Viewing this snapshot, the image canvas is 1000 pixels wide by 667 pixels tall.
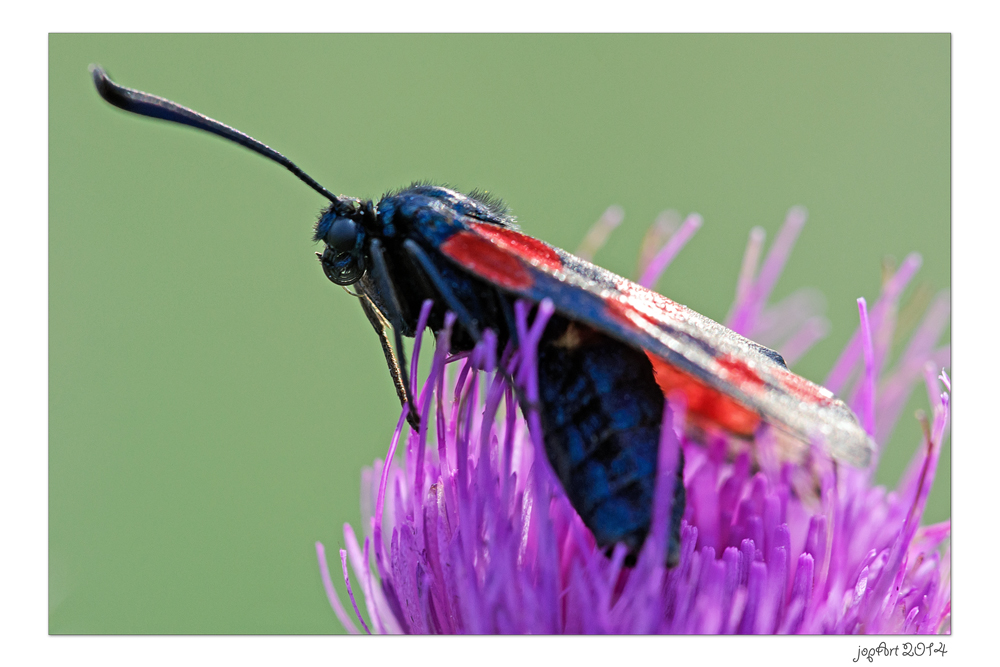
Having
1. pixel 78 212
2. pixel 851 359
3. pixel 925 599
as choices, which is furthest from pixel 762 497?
pixel 78 212

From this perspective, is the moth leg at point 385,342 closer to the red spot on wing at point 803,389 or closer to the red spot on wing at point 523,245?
the red spot on wing at point 523,245

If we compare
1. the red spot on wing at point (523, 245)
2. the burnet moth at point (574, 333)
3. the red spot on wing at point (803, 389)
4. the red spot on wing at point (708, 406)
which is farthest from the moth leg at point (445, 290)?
the red spot on wing at point (803, 389)

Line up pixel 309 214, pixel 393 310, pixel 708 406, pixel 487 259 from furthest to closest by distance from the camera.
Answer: pixel 309 214 → pixel 708 406 → pixel 393 310 → pixel 487 259

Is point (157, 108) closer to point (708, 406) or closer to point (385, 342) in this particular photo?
point (385, 342)

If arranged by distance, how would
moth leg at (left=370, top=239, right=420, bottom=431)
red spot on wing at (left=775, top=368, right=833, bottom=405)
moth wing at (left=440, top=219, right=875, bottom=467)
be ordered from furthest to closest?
moth leg at (left=370, top=239, right=420, bottom=431) → red spot on wing at (left=775, top=368, right=833, bottom=405) → moth wing at (left=440, top=219, right=875, bottom=467)

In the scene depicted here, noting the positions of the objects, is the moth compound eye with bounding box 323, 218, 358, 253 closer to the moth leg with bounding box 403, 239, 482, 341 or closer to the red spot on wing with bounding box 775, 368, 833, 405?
the moth leg with bounding box 403, 239, 482, 341

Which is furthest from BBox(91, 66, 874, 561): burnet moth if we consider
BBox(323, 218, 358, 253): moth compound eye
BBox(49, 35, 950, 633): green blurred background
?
BBox(49, 35, 950, 633): green blurred background

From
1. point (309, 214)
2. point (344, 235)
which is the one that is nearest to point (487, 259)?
point (344, 235)

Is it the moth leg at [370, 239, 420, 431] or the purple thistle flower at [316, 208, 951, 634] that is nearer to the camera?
the purple thistle flower at [316, 208, 951, 634]
